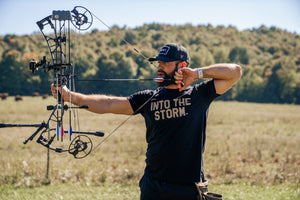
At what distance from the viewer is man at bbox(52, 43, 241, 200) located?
2.90 m

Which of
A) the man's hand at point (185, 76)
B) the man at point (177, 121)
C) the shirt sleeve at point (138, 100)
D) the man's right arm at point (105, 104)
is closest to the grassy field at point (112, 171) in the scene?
the man's right arm at point (105, 104)

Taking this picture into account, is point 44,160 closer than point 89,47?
No

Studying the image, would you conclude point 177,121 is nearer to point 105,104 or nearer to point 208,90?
point 208,90

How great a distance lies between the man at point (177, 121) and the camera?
2.90 metres

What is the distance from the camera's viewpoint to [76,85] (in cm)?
385

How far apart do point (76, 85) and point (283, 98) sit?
113ft

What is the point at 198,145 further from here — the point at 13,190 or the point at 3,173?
the point at 3,173

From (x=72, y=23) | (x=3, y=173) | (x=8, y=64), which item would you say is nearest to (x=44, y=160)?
(x=3, y=173)

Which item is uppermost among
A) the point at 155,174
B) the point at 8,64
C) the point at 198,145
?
the point at 8,64

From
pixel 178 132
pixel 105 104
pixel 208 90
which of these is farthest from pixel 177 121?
pixel 105 104

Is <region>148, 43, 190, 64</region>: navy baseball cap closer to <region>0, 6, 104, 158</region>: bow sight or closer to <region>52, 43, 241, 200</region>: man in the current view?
<region>52, 43, 241, 200</region>: man

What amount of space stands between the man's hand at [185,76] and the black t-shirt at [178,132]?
8 cm

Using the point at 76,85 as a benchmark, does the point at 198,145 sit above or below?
below

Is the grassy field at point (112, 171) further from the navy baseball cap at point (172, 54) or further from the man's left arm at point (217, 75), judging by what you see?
the man's left arm at point (217, 75)
